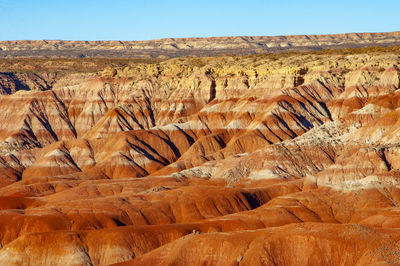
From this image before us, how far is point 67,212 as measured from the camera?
9569 cm

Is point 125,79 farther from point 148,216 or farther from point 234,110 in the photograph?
point 148,216

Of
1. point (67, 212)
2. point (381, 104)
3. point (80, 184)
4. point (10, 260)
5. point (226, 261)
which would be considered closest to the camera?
point (226, 261)

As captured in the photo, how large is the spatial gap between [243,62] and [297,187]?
7871 centimetres

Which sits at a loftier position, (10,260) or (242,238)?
(242,238)

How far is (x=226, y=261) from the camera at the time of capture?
7069 centimetres

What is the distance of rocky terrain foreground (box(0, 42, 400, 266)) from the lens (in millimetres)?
74312

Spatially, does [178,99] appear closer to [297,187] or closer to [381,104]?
[381,104]

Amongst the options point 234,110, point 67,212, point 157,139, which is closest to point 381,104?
point 234,110

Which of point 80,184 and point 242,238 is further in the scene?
point 80,184

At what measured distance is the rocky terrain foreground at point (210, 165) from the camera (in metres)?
74.3

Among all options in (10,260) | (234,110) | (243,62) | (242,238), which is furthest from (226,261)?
(243,62)

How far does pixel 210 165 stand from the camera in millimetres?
129875

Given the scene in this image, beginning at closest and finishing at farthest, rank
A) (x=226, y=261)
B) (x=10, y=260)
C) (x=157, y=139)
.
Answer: (x=226, y=261) → (x=10, y=260) → (x=157, y=139)

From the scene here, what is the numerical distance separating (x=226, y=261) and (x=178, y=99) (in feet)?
346
